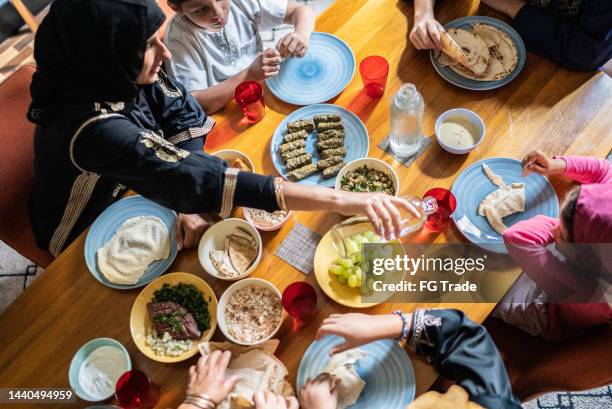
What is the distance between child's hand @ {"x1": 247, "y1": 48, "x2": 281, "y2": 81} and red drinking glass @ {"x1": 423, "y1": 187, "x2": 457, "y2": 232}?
70cm

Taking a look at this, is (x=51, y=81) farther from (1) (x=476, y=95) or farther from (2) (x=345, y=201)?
(1) (x=476, y=95)

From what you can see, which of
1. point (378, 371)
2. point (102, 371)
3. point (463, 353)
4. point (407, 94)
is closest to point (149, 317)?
point (102, 371)

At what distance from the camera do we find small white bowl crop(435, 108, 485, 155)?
58.1 inches

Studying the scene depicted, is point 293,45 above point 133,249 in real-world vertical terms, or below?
above

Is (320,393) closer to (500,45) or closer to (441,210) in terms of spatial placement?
(441,210)

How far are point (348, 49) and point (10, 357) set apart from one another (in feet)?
4.76

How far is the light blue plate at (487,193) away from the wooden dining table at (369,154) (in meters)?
0.04

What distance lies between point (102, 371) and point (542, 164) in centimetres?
137

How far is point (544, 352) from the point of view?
4.77 feet

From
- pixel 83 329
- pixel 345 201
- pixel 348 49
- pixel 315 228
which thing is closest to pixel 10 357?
pixel 83 329

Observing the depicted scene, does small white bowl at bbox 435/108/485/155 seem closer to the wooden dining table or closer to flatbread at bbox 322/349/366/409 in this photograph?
the wooden dining table

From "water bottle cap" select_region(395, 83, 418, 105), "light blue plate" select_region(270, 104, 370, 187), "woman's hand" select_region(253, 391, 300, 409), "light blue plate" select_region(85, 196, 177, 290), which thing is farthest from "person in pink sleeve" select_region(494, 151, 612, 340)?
"light blue plate" select_region(85, 196, 177, 290)

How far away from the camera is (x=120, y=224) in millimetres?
1500

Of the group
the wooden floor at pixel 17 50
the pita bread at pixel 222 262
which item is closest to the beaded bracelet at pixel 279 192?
the pita bread at pixel 222 262
